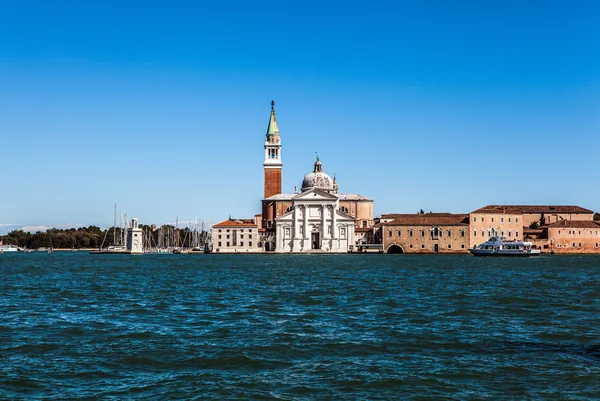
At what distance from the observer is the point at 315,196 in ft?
303

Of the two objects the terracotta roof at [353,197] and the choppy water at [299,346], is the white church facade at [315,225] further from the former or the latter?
the choppy water at [299,346]

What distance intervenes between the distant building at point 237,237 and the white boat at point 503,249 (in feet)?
98.6

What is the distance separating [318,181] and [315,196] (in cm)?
1064

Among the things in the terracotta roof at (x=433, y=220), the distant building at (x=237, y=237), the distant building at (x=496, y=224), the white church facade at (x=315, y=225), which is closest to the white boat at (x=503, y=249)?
the distant building at (x=496, y=224)

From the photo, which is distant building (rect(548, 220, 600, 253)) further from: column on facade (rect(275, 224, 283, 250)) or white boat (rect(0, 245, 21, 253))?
white boat (rect(0, 245, 21, 253))

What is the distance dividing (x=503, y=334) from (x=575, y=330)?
211cm

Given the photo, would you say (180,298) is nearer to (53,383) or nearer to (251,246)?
(53,383)

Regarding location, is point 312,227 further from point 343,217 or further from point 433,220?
point 433,220

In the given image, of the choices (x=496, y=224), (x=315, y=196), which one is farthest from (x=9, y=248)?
(x=496, y=224)

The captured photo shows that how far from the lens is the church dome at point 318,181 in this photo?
10238cm

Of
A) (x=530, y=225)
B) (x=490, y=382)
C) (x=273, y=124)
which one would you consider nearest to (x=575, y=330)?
(x=490, y=382)

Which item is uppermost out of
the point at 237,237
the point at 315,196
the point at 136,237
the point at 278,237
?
the point at 315,196

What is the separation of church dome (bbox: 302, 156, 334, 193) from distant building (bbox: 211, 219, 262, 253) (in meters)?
11.4

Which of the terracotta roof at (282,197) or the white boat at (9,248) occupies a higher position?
the terracotta roof at (282,197)
